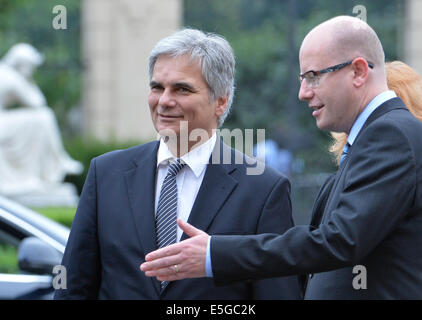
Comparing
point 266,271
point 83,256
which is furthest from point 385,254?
point 83,256

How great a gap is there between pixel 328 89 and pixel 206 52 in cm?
63

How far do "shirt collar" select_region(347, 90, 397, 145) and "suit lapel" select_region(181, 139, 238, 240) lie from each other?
570 millimetres

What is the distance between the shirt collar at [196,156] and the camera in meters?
3.31

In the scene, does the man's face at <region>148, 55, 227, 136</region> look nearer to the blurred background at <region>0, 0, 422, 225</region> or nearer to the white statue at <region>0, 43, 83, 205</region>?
the blurred background at <region>0, 0, 422, 225</region>

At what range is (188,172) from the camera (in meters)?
3.32

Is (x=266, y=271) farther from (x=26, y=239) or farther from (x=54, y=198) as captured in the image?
(x=54, y=198)

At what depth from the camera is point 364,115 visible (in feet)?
9.40

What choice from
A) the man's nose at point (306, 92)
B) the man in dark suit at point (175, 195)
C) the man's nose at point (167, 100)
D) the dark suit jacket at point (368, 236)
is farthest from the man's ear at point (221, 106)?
the dark suit jacket at point (368, 236)

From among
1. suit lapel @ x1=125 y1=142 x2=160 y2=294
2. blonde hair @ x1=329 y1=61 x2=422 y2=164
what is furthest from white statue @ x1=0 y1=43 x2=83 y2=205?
blonde hair @ x1=329 y1=61 x2=422 y2=164

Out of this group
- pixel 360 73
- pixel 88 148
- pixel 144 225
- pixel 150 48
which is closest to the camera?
pixel 360 73

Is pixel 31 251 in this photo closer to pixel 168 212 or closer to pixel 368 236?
pixel 168 212

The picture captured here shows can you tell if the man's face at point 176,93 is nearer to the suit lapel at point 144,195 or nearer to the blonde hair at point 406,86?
the suit lapel at point 144,195

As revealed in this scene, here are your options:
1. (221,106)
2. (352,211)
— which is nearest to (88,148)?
(221,106)
